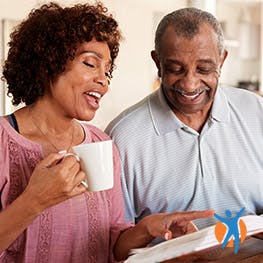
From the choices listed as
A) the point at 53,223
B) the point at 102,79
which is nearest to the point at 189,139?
the point at 102,79

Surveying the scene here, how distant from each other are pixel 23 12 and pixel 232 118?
9.41ft

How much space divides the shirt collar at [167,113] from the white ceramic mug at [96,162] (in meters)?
0.52

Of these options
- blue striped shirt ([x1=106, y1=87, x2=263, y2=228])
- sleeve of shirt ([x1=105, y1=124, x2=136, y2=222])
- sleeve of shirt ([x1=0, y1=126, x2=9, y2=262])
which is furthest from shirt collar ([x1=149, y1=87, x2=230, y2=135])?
sleeve of shirt ([x1=0, y1=126, x2=9, y2=262])

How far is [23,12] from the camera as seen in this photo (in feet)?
13.6

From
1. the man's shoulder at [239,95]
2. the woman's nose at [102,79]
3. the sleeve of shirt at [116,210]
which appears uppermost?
the woman's nose at [102,79]

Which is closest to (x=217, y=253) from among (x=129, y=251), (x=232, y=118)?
(x=129, y=251)

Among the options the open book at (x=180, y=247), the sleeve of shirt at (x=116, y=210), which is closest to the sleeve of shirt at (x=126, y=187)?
the sleeve of shirt at (x=116, y=210)

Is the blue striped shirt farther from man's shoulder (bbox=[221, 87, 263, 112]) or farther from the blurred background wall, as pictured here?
the blurred background wall

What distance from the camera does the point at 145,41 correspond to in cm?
551

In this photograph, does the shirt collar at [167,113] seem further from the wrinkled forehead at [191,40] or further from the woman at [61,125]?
the woman at [61,125]

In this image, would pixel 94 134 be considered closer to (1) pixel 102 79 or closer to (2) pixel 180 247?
(1) pixel 102 79

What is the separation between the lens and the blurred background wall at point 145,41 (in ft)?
13.4

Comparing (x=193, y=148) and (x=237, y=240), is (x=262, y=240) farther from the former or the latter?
(x=193, y=148)

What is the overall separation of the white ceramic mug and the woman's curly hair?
30 centimetres
